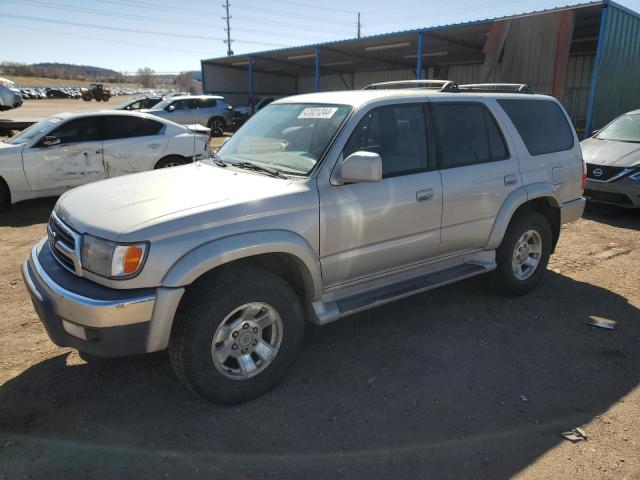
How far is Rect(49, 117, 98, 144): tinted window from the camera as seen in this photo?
750 cm

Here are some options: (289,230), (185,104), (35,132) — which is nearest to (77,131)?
(35,132)

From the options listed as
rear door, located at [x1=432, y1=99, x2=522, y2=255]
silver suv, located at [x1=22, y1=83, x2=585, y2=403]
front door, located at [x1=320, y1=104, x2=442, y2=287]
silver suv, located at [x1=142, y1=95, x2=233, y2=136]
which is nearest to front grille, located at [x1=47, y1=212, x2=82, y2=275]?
silver suv, located at [x1=22, y1=83, x2=585, y2=403]

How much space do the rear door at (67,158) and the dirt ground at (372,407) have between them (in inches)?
146

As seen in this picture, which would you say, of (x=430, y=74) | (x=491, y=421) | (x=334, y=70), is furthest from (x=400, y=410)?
(x=334, y=70)

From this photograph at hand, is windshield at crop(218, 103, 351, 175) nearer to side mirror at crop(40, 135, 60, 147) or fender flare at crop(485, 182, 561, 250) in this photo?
fender flare at crop(485, 182, 561, 250)

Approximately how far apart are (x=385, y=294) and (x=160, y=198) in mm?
1693

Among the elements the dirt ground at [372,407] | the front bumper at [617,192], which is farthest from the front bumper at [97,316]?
the front bumper at [617,192]

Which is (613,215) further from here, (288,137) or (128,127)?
(128,127)

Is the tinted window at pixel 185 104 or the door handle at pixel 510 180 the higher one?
the tinted window at pixel 185 104

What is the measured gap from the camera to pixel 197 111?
2039 cm

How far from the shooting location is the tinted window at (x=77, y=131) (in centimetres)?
750

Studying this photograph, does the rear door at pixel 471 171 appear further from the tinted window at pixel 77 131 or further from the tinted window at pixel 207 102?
the tinted window at pixel 207 102

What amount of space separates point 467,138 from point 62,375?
11.7ft

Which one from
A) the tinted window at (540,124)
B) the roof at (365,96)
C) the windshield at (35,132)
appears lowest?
the windshield at (35,132)
